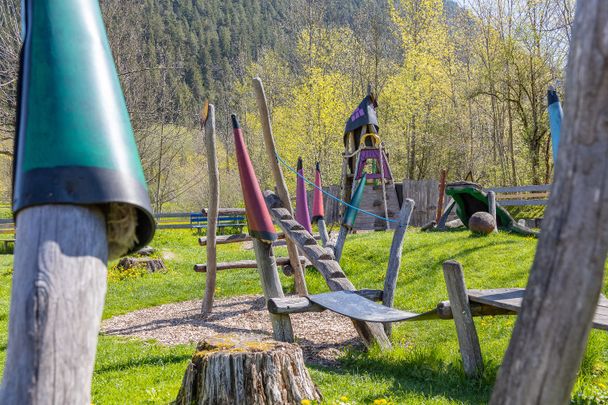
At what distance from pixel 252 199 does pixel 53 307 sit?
16.8 ft

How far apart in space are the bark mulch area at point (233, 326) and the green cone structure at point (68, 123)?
5.15 metres

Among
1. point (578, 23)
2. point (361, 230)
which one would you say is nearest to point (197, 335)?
point (578, 23)

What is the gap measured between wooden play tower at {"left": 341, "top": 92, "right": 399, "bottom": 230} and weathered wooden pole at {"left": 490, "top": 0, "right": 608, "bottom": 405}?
58.7ft

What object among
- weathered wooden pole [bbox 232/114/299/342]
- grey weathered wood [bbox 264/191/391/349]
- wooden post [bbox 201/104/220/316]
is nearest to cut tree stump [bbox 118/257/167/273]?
wooden post [bbox 201/104/220/316]

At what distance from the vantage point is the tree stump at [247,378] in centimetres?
399

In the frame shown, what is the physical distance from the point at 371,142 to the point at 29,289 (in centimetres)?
1944

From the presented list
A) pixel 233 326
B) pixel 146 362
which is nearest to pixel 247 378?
pixel 146 362

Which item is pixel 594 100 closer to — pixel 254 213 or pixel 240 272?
pixel 254 213

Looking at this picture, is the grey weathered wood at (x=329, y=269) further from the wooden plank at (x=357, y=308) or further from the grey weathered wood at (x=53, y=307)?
the grey weathered wood at (x=53, y=307)

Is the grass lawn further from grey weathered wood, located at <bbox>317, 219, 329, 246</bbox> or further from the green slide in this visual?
the green slide

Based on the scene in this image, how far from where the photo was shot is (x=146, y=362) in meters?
6.10

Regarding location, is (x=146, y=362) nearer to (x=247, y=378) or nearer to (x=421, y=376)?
(x=247, y=378)

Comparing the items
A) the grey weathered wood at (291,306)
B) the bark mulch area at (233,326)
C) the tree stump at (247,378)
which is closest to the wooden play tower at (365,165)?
the bark mulch area at (233,326)

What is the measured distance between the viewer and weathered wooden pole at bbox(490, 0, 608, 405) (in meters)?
1.30
